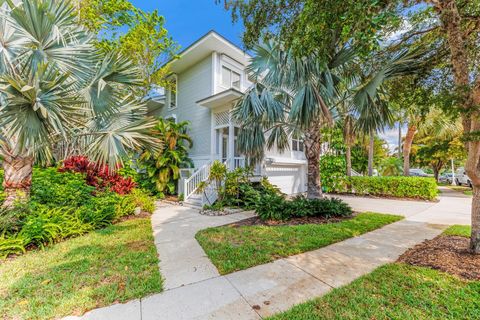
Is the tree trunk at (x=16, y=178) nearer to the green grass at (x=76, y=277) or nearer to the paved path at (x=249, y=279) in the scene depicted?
the green grass at (x=76, y=277)

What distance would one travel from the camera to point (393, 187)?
11.4 m

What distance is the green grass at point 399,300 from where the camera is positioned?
2270mm

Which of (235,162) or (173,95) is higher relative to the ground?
(173,95)

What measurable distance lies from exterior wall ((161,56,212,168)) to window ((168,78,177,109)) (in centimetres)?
32

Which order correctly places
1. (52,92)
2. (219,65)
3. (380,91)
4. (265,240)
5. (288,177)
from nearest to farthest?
1. (52,92)
2. (265,240)
3. (380,91)
4. (219,65)
5. (288,177)

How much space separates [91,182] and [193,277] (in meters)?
6.25

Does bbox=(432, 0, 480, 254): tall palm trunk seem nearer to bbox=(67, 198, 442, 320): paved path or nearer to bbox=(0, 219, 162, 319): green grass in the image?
bbox=(67, 198, 442, 320): paved path

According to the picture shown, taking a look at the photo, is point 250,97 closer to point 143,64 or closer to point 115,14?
point 143,64

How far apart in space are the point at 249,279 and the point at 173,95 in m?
12.6

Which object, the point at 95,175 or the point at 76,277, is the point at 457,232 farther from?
the point at 95,175

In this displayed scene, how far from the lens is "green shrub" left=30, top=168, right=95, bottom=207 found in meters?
5.51

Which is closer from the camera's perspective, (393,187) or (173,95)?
(393,187)

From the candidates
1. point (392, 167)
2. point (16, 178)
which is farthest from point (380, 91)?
point (392, 167)

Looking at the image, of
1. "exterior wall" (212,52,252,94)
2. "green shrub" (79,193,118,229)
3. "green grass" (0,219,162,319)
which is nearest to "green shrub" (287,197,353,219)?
"green grass" (0,219,162,319)
